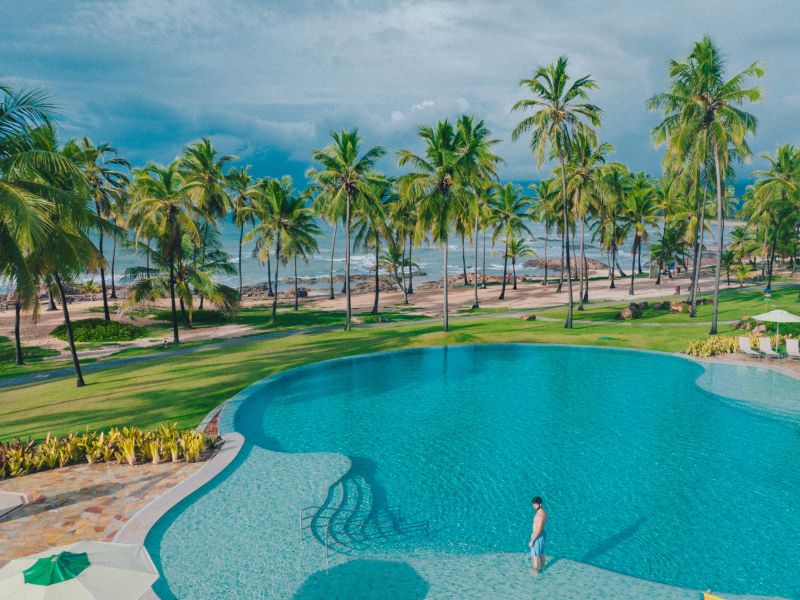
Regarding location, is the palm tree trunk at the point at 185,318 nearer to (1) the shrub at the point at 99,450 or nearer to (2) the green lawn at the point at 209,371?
(2) the green lawn at the point at 209,371

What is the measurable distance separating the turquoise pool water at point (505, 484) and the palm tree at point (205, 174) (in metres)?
24.8

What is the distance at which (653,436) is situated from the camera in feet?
49.4

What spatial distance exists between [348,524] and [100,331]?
1204 inches

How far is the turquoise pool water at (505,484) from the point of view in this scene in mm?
9227

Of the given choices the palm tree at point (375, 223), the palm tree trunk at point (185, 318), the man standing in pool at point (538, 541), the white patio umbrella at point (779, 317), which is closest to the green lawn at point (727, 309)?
the white patio umbrella at point (779, 317)

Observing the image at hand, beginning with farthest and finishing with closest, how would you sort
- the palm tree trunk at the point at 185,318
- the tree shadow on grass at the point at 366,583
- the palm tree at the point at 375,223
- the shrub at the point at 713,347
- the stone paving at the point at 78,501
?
the palm tree at the point at 375,223, the palm tree trunk at the point at 185,318, the shrub at the point at 713,347, the stone paving at the point at 78,501, the tree shadow on grass at the point at 366,583

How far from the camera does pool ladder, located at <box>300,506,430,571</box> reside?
32.8 feet

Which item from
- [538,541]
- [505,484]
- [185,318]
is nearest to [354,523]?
[538,541]

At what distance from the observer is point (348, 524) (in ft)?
34.2

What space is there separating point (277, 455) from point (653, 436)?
11619mm

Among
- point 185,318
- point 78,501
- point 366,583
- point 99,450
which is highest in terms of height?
point 185,318

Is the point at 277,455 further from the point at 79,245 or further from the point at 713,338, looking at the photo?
the point at 713,338

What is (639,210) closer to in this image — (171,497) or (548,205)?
(548,205)

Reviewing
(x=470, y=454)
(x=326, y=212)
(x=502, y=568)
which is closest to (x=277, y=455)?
(x=470, y=454)
